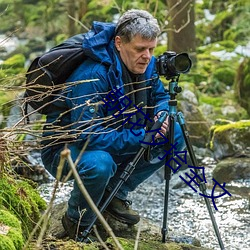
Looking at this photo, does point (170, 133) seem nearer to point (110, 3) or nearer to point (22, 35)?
point (110, 3)

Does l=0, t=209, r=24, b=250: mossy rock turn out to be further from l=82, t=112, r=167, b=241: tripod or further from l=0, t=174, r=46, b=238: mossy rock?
l=82, t=112, r=167, b=241: tripod

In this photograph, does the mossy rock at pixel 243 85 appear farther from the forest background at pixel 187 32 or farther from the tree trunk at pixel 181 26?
the tree trunk at pixel 181 26

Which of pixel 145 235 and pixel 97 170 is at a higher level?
pixel 97 170

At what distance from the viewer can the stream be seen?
4.66 meters

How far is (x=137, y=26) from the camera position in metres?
3.41

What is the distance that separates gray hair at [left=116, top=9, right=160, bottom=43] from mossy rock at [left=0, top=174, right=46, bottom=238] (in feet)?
3.36

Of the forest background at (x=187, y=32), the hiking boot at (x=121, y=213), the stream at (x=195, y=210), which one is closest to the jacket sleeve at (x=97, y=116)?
the hiking boot at (x=121, y=213)

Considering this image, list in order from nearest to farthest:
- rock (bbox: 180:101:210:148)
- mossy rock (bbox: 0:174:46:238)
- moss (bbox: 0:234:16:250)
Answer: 1. moss (bbox: 0:234:16:250)
2. mossy rock (bbox: 0:174:46:238)
3. rock (bbox: 180:101:210:148)

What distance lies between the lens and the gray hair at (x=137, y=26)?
3.42 metres

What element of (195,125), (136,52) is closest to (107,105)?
(136,52)

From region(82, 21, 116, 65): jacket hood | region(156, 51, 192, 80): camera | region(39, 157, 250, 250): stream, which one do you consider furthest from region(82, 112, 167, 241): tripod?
region(39, 157, 250, 250): stream

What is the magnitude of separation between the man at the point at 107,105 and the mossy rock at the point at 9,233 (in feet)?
2.25

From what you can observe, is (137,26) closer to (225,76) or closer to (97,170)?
(97,170)

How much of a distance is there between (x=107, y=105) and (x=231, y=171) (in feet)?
10.8
